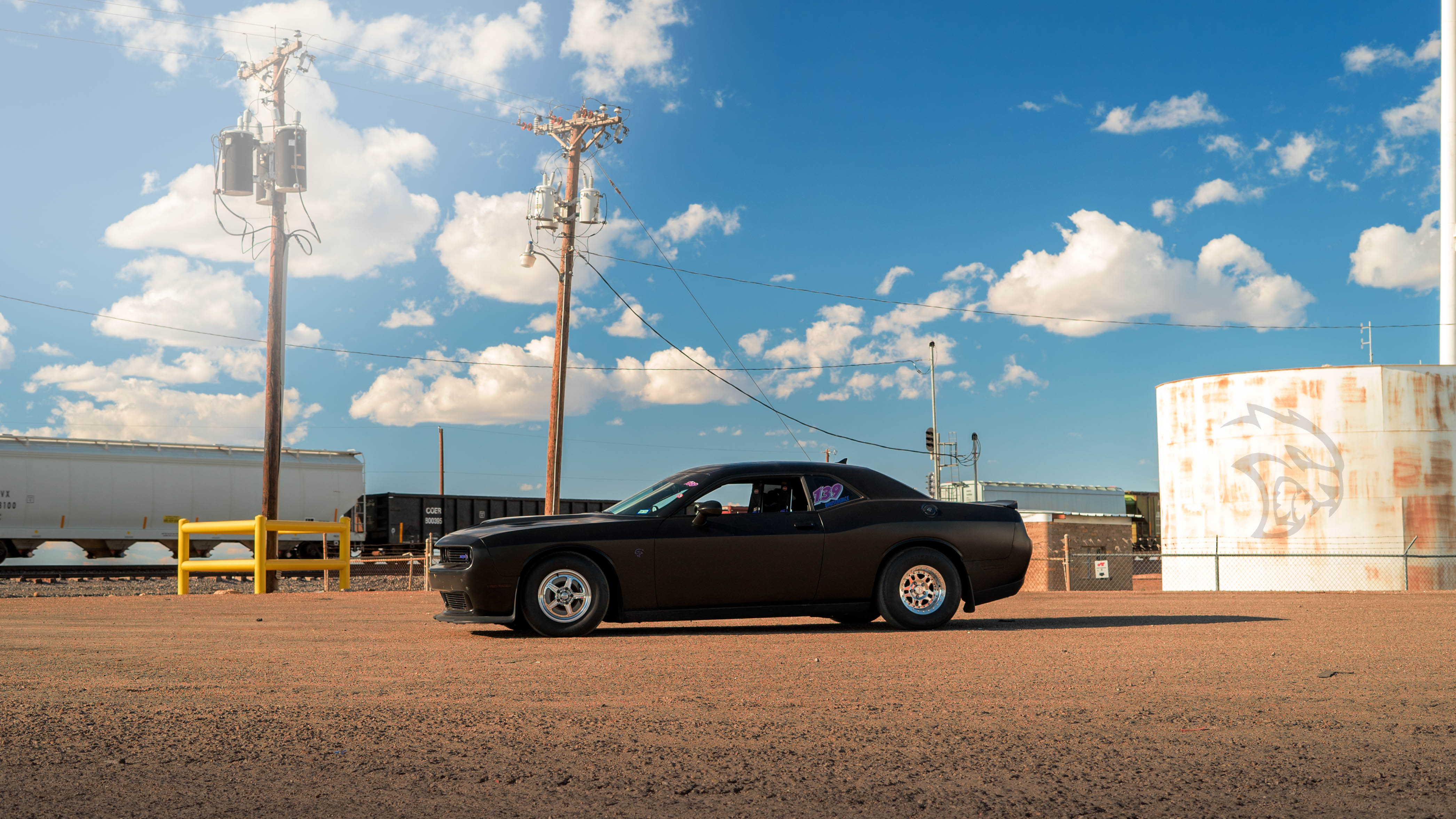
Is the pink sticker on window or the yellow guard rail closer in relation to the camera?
the pink sticker on window

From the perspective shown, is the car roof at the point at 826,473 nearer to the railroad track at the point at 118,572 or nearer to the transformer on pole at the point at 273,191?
the transformer on pole at the point at 273,191

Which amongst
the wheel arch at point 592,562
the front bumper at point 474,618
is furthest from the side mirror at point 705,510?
the front bumper at point 474,618

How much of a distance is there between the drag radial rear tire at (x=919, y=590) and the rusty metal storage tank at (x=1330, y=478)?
19651 mm

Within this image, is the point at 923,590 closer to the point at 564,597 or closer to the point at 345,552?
the point at 564,597

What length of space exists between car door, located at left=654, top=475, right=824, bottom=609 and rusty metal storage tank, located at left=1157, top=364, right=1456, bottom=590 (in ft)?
67.6

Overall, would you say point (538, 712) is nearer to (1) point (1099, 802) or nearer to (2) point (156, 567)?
(1) point (1099, 802)

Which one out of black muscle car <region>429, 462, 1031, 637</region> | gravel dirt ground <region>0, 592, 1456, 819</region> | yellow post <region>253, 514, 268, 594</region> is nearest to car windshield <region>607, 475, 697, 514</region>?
black muscle car <region>429, 462, 1031, 637</region>

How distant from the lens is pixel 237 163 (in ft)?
70.1

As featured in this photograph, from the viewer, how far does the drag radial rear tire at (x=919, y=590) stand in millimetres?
9227

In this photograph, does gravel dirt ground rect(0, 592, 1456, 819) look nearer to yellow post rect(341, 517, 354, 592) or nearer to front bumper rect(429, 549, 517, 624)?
front bumper rect(429, 549, 517, 624)

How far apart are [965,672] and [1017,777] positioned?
273 cm

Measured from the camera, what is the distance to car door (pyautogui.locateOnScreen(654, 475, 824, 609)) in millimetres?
8758

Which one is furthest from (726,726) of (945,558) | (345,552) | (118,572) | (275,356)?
(118,572)

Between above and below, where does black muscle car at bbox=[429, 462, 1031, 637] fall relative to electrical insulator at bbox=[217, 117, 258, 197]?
below
